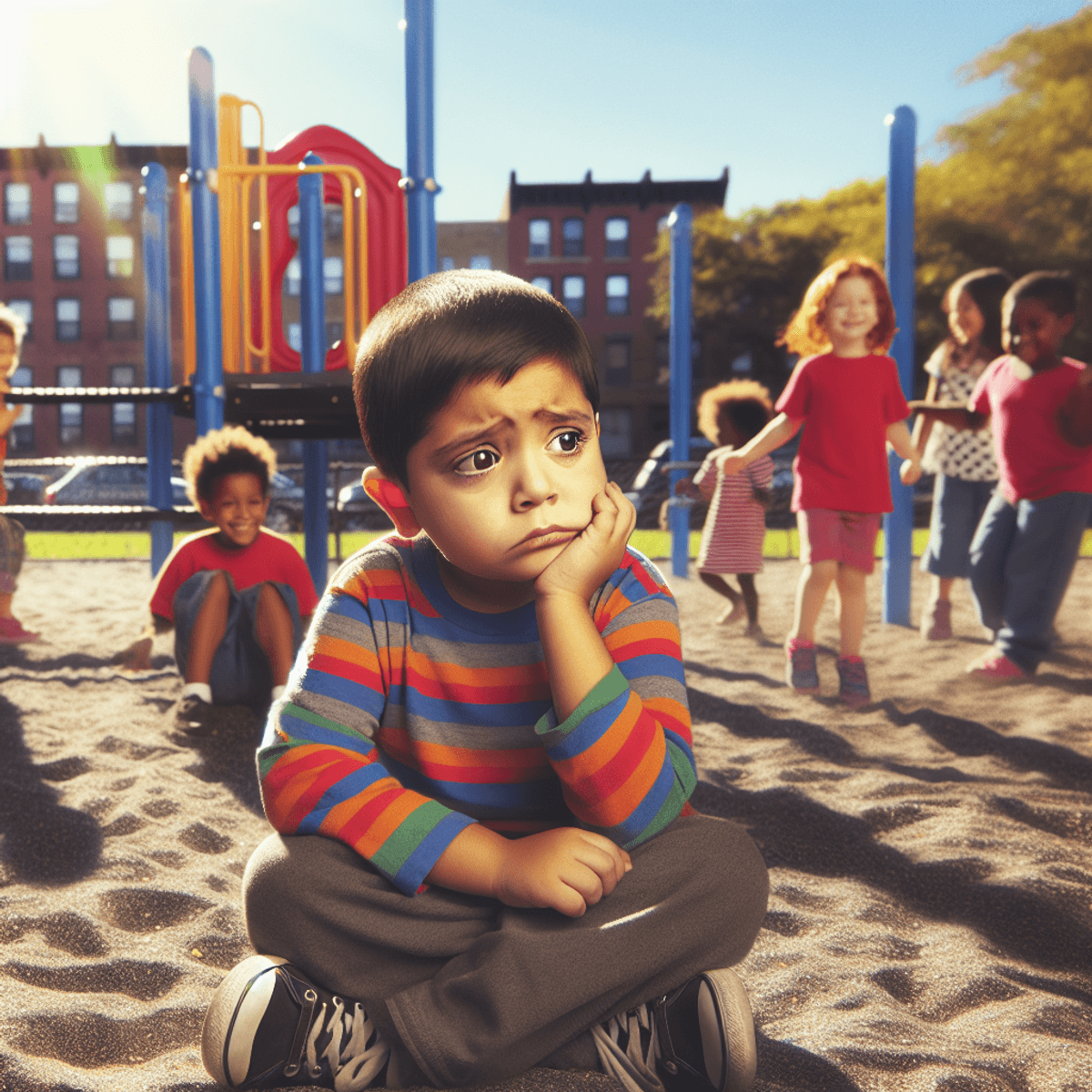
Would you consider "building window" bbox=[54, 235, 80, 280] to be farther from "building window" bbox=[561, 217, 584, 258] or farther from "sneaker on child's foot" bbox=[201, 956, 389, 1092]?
"sneaker on child's foot" bbox=[201, 956, 389, 1092]

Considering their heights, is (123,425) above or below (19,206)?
below

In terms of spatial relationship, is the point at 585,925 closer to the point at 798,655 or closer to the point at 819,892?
the point at 819,892

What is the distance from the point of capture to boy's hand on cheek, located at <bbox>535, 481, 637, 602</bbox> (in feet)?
4.10

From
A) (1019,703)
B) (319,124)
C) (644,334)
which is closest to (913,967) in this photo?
(1019,703)

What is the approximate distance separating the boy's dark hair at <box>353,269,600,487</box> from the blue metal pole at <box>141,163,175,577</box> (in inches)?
154

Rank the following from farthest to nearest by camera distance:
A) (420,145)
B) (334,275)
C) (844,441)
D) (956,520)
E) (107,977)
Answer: (334,275), (956,520), (420,145), (844,441), (107,977)

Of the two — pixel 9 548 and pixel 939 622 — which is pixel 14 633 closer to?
pixel 9 548

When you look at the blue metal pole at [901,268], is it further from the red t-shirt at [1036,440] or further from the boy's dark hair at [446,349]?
the boy's dark hair at [446,349]

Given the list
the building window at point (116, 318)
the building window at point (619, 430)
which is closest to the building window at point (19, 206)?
the building window at point (116, 318)

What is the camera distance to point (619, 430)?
3425 centimetres

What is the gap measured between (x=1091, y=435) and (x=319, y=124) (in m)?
4.78

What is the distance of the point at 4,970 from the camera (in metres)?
1.66

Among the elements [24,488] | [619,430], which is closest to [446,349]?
[24,488]

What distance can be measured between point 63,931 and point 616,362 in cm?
3314
